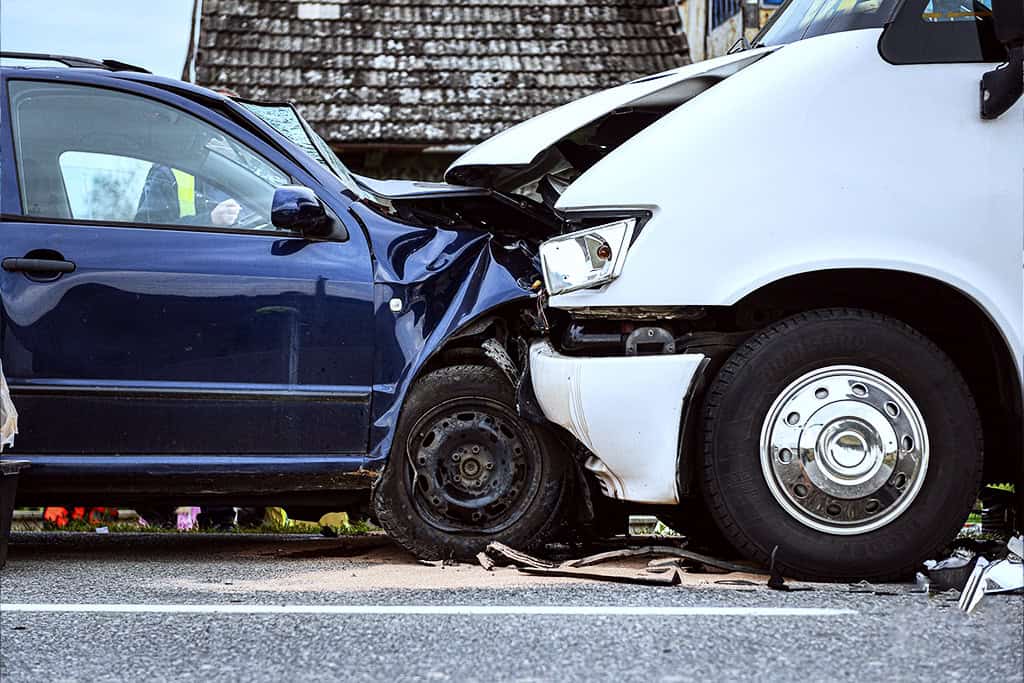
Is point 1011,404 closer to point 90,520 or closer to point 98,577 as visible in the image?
point 98,577

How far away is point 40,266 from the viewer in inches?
190

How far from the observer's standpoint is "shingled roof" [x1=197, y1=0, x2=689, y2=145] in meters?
12.4

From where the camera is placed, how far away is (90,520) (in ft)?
26.1

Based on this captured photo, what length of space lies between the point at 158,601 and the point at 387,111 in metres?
8.65

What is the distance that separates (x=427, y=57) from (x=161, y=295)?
8.60 metres

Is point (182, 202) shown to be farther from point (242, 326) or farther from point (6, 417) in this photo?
point (6, 417)

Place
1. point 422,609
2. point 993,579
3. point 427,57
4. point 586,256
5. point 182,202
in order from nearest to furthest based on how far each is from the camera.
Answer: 1. point 422,609
2. point 993,579
3. point 586,256
4. point 182,202
5. point 427,57

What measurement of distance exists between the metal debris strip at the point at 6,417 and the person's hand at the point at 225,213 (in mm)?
930

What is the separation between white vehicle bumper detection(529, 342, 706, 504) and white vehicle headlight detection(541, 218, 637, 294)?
0.25m

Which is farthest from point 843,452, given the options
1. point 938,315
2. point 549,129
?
point 549,129

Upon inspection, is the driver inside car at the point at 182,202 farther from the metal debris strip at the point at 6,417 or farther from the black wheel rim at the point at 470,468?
the black wheel rim at the point at 470,468

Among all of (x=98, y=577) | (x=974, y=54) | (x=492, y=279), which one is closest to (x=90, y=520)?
(x=98, y=577)

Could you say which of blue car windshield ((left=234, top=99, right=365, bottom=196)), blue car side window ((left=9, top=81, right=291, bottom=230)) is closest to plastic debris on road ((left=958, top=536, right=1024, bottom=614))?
blue car windshield ((left=234, top=99, right=365, bottom=196))

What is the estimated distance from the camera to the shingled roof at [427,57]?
40.6 feet
